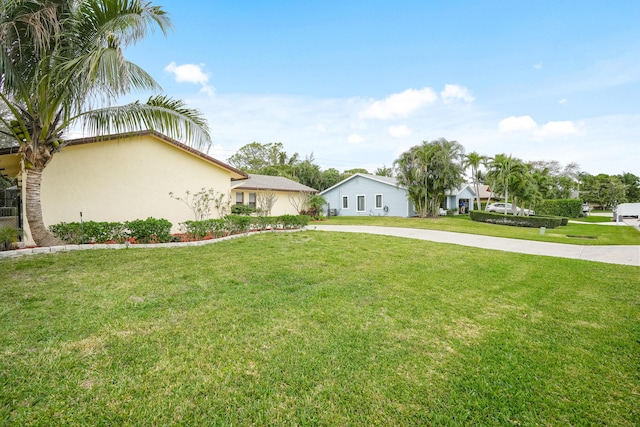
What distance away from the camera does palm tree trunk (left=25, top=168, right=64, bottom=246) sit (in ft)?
24.6

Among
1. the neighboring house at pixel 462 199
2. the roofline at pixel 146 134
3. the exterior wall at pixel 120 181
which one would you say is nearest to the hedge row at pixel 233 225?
the exterior wall at pixel 120 181

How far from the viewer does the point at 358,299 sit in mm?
4711

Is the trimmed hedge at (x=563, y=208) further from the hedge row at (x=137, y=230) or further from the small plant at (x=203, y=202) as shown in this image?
the hedge row at (x=137, y=230)

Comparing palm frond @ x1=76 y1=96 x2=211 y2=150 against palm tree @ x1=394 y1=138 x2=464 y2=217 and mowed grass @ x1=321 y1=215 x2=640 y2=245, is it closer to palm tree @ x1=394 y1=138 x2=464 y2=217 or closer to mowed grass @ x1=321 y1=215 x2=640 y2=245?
mowed grass @ x1=321 y1=215 x2=640 y2=245

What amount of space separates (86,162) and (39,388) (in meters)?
9.34

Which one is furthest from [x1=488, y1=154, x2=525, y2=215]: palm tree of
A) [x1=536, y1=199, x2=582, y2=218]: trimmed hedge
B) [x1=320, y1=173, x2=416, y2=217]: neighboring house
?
[x1=536, y1=199, x2=582, y2=218]: trimmed hedge

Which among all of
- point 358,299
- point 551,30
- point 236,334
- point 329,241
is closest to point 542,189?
point 551,30

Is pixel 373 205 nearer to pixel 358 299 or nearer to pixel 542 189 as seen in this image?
pixel 542 189

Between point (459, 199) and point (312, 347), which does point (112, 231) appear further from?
point (459, 199)

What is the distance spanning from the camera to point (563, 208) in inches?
1337

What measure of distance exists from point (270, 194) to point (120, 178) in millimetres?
9540

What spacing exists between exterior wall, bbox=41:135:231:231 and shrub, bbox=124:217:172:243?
5.82 ft

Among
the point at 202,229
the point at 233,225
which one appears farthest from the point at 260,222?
the point at 202,229

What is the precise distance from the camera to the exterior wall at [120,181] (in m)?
9.03
